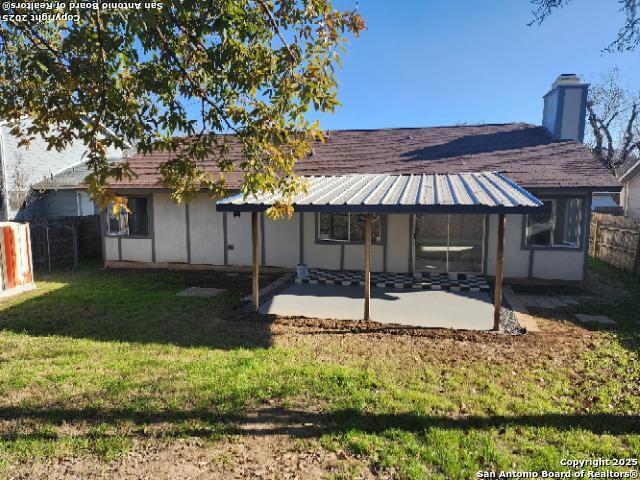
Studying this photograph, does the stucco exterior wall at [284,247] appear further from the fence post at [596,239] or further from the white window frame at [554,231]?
the fence post at [596,239]

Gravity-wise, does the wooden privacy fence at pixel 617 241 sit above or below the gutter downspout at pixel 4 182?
below

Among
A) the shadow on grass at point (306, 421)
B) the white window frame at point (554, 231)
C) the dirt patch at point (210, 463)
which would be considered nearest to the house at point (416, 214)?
the white window frame at point (554, 231)

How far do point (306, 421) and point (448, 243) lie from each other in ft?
28.2

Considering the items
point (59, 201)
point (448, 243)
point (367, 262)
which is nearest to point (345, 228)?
point (448, 243)

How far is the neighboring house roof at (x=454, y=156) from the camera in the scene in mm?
11055

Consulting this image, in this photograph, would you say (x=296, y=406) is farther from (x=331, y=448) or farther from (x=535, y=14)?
(x=535, y=14)

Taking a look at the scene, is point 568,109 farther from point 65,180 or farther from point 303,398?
point 65,180

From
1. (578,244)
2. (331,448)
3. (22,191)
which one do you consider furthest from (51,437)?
(22,191)

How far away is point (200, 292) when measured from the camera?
10.2 metres

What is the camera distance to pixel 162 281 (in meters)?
11.5

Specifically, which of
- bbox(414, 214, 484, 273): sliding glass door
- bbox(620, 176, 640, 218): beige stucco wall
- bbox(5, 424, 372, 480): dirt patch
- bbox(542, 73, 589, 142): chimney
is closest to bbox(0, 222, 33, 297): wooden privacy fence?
bbox(5, 424, 372, 480): dirt patch

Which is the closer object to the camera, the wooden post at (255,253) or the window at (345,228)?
the wooden post at (255,253)

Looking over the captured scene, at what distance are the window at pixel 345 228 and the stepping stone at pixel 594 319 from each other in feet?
17.5

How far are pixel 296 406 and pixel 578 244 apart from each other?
31.1ft
